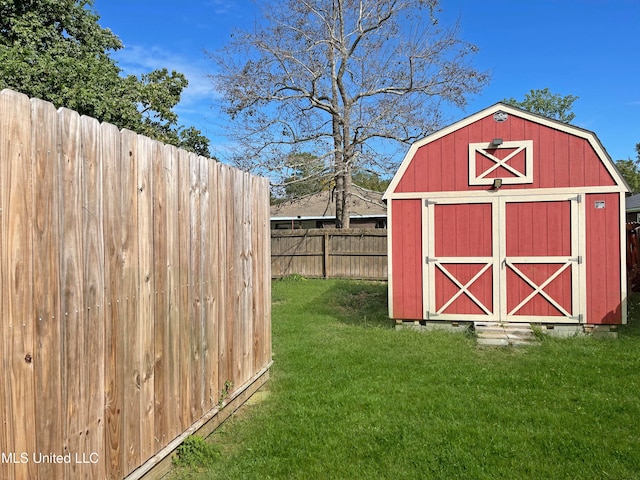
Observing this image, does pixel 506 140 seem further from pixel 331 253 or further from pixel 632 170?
pixel 632 170

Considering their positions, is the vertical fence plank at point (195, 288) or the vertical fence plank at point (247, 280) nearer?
the vertical fence plank at point (195, 288)

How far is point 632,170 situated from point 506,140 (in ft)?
144

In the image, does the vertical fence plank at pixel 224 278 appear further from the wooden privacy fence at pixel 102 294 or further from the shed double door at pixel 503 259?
the shed double door at pixel 503 259

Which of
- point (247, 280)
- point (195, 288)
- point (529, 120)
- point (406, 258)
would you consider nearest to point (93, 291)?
point (195, 288)

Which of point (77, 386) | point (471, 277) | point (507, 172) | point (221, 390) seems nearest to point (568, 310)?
point (471, 277)

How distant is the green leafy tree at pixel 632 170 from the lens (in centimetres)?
4058

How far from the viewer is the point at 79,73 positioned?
40.1 ft

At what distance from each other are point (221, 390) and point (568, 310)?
559cm

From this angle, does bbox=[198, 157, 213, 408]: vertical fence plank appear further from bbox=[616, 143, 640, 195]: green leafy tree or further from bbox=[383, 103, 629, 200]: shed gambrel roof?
bbox=[616, 143, 640, 195]: green leafy tree

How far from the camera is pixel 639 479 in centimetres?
271

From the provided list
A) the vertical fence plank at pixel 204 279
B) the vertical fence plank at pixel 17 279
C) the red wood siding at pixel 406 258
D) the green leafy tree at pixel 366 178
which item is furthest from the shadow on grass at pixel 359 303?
the vertical fence plank at pixel 17 279

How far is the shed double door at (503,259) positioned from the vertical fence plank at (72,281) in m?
5.96

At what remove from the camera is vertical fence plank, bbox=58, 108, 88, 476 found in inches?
75.7

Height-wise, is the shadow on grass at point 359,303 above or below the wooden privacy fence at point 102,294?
below
